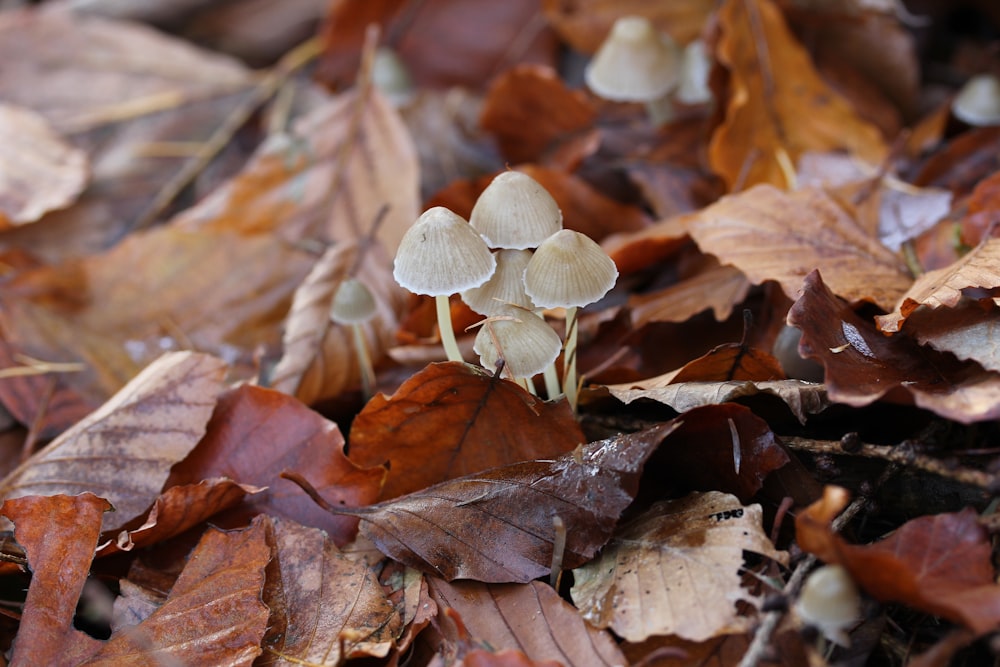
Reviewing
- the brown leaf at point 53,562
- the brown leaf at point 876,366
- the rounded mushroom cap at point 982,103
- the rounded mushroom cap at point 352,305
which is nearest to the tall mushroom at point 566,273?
the brown leaf at point 876,366

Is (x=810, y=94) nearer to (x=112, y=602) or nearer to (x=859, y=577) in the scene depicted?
(x=859, y=577)

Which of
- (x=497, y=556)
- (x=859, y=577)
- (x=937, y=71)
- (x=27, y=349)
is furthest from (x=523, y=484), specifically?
(x=937, y=71)

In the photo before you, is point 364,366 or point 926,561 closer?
point 926,561

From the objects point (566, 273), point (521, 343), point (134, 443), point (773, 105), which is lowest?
point (134, 443)

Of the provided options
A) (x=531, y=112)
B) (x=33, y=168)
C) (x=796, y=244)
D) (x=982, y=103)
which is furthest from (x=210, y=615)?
(x=982, y=103)

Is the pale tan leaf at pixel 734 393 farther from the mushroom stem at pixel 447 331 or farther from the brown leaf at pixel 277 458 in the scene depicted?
the brown leaf at pixel 277 458

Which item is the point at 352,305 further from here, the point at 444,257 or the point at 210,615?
the point at 210,615
